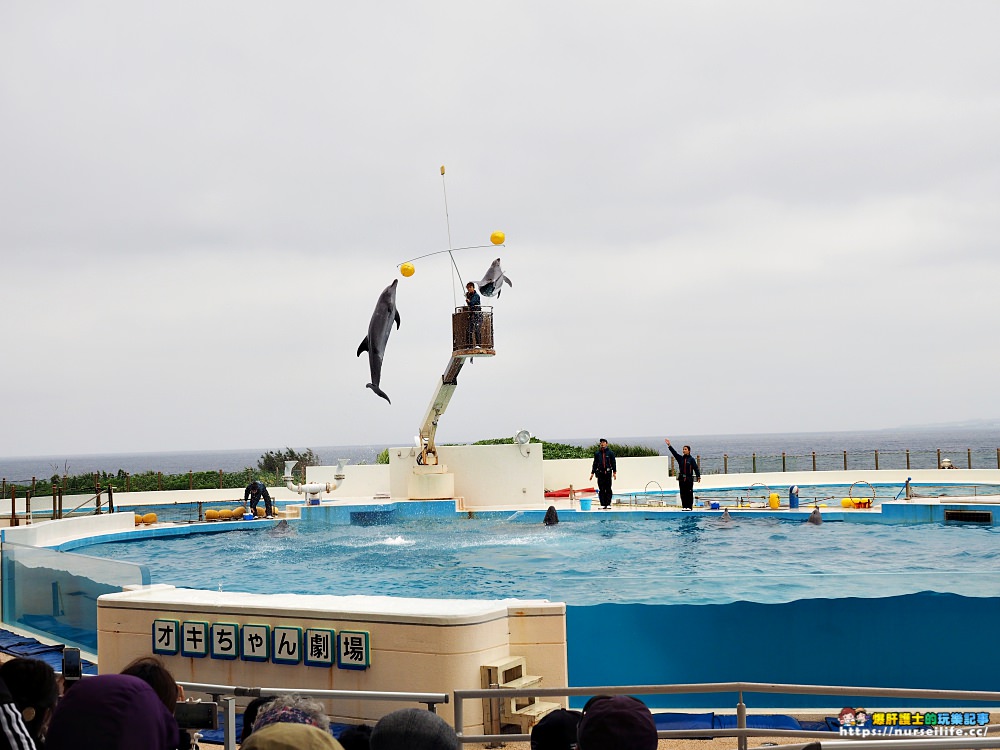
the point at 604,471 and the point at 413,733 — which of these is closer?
the point at 413,733

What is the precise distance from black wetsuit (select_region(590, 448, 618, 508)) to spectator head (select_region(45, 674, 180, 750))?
649 inches

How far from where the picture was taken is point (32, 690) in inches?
122

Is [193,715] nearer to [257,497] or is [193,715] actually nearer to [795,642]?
[795,642]

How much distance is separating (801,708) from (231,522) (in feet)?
46.5

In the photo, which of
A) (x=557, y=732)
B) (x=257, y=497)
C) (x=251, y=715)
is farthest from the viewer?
(x=257, y=497)

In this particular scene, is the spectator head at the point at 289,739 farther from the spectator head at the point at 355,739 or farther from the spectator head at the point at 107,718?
the spectator head at the point at 355,739

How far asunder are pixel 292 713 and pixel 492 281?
57.8 ft

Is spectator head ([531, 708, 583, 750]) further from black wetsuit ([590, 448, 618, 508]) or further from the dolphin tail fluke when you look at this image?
the dolphin tail fluke

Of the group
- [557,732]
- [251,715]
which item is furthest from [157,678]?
[557,732]

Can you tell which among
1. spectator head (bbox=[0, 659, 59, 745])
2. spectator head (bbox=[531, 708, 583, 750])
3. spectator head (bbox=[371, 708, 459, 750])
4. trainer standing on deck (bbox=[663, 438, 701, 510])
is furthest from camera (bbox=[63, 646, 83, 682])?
trainer standing on deck (bbox=[663, 438, 701, 510])

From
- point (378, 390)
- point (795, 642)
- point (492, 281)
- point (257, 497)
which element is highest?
point (492, 281)

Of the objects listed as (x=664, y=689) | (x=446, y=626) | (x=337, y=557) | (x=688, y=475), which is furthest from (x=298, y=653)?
(x=688, y=475)

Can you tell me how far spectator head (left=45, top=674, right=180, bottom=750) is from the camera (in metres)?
2.46

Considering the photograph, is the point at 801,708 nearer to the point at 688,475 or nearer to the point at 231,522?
the point at 688,475
